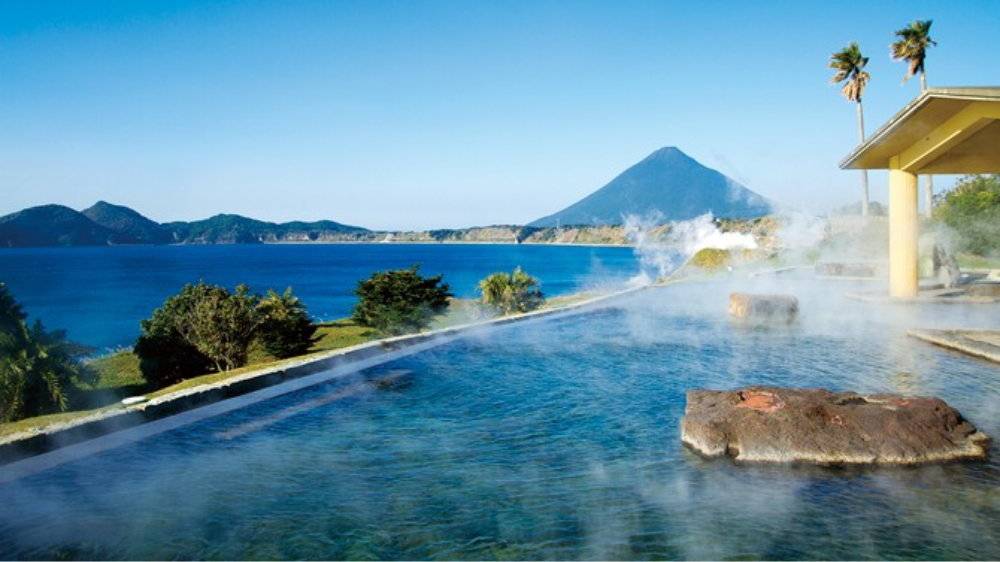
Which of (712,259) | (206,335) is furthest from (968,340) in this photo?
(712,259)

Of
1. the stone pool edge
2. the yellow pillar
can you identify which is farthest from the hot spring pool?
the yellow pillar

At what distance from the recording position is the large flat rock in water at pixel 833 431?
19.3 ft

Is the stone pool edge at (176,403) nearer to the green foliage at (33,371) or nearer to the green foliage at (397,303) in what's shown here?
the green foliage at (33,371)

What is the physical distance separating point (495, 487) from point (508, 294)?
78.9 ft

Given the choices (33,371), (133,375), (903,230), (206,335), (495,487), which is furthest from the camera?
(133,375)

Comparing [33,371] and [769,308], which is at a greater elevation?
[769,308]

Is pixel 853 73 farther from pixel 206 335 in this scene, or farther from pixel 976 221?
pixel 206 335

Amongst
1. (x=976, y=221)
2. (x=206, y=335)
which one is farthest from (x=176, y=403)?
(x=976, y=221)

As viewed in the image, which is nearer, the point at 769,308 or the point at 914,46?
the point at 769,308

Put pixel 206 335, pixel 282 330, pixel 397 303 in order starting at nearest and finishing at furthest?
pixel 206 335
pixel 397 303
pixel 282 330

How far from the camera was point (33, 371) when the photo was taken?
1227 centimetres

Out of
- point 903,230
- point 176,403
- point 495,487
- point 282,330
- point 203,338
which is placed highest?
point 903,230

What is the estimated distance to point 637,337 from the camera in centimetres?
1365

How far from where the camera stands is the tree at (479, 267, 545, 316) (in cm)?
2953
